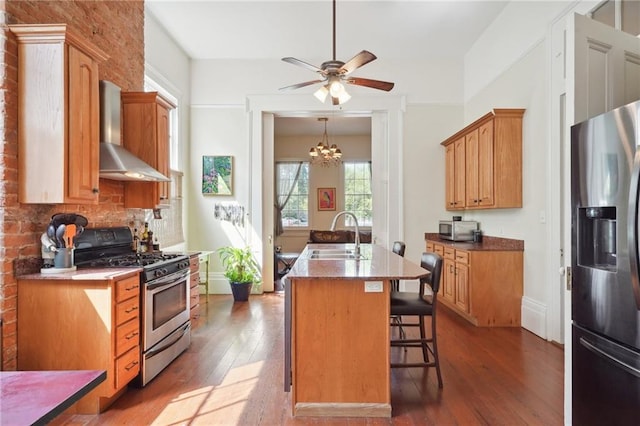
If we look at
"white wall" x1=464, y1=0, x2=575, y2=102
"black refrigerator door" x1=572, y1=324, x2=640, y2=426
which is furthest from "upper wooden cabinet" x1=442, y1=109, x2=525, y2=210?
"black refrigerator door" x1=572, y1=324, x2=640, y2=426

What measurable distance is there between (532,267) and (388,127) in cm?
294

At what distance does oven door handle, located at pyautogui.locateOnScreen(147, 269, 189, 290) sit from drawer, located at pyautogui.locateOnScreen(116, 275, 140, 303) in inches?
4.7

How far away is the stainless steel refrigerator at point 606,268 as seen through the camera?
143 cm

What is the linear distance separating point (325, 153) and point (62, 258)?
493 cm

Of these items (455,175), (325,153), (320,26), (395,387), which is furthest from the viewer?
(325,153)

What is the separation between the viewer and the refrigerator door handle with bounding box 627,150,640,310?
4.43ft

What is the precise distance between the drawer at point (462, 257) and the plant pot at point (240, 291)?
9.63 feet

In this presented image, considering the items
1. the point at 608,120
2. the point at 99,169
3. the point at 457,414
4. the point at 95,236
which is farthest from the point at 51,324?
the point at 608,120

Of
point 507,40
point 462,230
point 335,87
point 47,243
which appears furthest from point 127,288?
point 507,40

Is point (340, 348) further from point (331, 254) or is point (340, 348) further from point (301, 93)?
point (301, 93)

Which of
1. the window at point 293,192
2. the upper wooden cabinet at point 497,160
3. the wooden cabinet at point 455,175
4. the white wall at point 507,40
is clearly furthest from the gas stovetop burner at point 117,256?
the window at point 293,192

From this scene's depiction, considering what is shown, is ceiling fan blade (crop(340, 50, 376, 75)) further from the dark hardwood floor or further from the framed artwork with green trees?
the framed artwork with green trees

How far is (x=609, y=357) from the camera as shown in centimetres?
156

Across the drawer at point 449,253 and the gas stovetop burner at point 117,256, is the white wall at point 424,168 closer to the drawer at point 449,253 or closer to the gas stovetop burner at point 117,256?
the drawer at point 449,253
